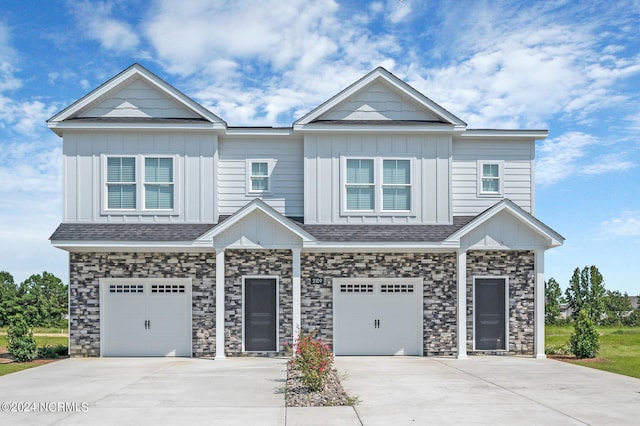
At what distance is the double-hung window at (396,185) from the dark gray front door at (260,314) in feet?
13.8

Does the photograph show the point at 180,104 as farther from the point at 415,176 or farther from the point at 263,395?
the point at 263,395

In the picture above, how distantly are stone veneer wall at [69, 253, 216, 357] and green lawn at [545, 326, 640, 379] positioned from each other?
10551 mm

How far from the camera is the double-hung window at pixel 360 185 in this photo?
18.1 metres

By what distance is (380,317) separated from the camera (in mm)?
17859

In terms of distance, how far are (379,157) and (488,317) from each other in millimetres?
5766

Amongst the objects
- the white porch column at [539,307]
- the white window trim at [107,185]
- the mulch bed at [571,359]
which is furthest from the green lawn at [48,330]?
the mulch bed at [571,359]

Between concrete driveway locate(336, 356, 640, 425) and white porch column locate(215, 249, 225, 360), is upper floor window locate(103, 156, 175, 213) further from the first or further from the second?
concrete driveway locate(336, 356, 640, 425)

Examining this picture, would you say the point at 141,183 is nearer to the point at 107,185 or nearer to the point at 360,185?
the point at 107,185

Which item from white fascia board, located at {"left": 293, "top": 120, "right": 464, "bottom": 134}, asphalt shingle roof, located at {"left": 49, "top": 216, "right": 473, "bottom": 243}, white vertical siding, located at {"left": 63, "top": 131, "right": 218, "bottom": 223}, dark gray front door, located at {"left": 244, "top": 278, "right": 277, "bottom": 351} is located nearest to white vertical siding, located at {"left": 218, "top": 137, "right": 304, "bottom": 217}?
white vertical siding, located at {"left": 63, "top": 131, "right": 218, "bottom": 223}

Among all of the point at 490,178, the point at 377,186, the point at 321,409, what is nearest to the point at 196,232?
the point at 377,186

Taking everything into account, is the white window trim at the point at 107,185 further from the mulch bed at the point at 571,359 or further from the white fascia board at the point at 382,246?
the mulch bed at the point at 571,359

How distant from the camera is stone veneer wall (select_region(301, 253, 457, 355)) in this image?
1752 cm

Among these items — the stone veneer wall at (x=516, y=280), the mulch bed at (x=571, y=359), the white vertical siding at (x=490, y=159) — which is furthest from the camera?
the white vertical siding at (x=490, y=159)

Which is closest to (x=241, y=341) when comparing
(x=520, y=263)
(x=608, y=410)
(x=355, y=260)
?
(x=355, y=260)
